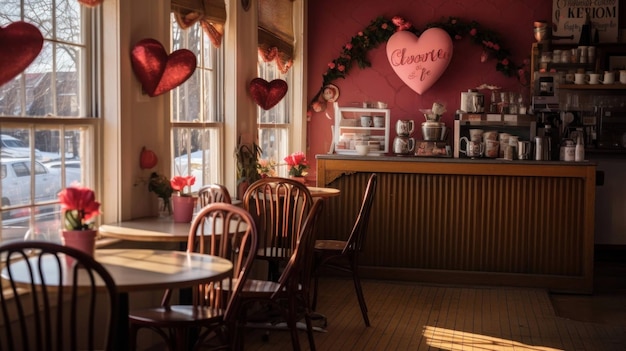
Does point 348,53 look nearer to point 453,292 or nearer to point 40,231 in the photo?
point 453,292

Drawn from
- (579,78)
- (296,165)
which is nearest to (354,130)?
(296,165)

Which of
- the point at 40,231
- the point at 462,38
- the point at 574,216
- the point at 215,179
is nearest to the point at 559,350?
the point at 574,216

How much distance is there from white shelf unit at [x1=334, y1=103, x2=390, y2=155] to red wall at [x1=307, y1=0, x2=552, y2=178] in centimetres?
21

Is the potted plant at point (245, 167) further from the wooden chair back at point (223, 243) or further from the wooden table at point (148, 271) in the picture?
the wooden table at point (148, 271)

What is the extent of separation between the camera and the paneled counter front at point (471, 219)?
6102 millimetres

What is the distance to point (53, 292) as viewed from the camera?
2666 millimetres

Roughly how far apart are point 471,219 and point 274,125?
1.76 m

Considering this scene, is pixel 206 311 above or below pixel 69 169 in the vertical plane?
below

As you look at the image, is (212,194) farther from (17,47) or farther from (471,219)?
(471,219)

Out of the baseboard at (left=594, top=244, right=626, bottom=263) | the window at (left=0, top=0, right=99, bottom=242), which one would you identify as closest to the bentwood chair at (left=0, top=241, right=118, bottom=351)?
the window at (left=0, top=0, right=99, bottom=242)

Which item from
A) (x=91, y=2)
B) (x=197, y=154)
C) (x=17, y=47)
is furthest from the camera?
(x=197, y=154)

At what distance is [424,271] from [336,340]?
6.17ft

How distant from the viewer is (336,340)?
465 cm

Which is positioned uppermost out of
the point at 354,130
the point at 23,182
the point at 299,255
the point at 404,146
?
the point at 354,130
